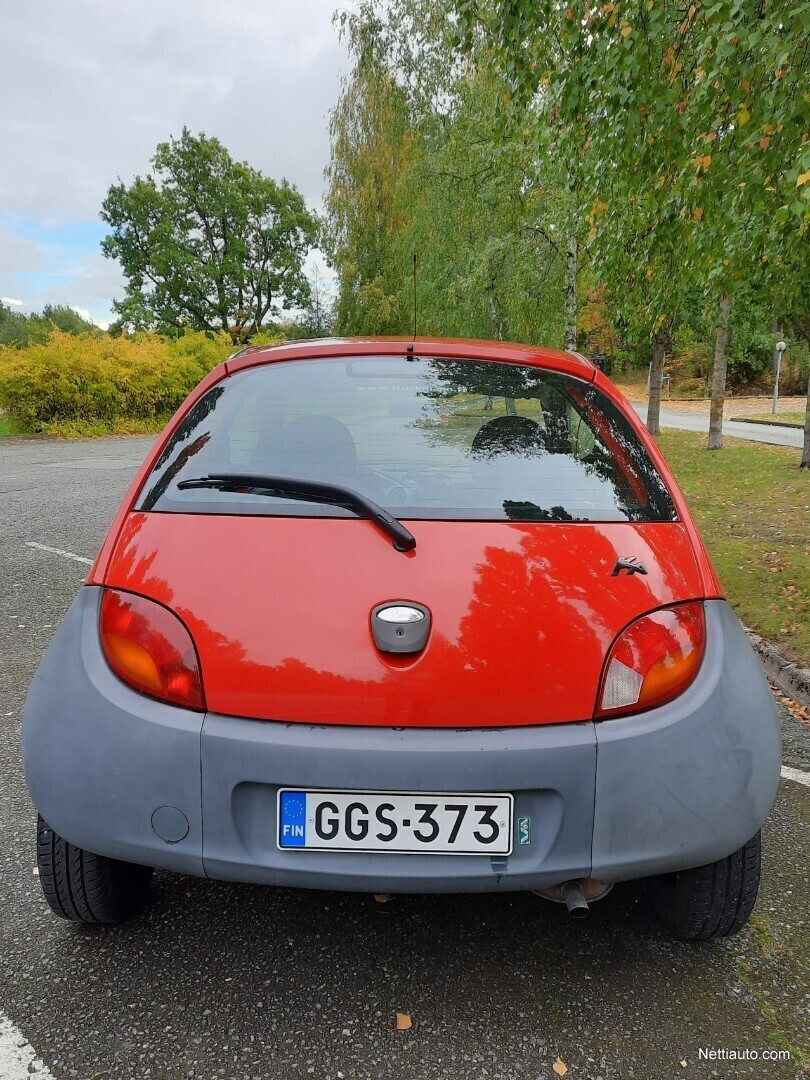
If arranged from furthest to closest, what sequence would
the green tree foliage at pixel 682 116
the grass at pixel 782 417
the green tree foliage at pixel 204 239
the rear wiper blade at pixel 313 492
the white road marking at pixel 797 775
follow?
the green tree foliage at pixel 204 239 → the grass at pixel 782 417 → the green tree foliage at pixel 682 116 → the white road marking at pixel 797 775 → the rear wiper blade at pixel 313 492

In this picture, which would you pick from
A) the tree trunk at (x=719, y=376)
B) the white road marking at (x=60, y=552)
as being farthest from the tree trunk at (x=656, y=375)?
the white road marking at (x=60, y=552)

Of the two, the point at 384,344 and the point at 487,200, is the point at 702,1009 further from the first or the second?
the point at 487,200

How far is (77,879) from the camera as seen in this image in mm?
1917

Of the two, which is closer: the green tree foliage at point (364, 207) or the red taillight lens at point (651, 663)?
the red taillight lens at point (651, 663)

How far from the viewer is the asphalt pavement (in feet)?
5.48

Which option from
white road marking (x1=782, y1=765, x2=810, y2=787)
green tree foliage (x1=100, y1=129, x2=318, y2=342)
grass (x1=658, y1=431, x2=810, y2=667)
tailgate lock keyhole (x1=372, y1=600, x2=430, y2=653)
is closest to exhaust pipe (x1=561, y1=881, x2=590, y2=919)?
tailgate lock keyhole (x1=372, y1=600, x2=430, y2=653)

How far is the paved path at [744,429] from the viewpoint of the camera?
23.4 m

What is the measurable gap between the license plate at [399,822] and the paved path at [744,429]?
65.2 ft

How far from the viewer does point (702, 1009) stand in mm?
1829

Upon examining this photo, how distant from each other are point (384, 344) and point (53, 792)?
1.60 metres

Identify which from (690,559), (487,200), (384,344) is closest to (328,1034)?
(690,559)

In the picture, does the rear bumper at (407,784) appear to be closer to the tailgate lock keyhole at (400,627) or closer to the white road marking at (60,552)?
the tailgate lock keyhole at (400,627)

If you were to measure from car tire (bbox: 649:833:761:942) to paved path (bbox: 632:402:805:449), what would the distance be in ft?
63.8

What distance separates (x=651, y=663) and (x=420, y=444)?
90 centimetres
